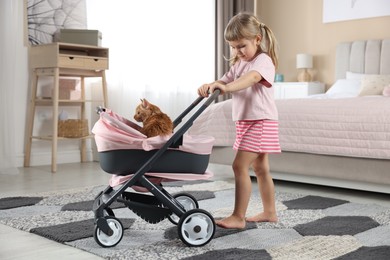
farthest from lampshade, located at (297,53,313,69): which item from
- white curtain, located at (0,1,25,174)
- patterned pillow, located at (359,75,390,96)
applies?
white curtain, located at (0,1,25,174)

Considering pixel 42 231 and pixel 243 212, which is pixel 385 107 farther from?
pixel 42 231

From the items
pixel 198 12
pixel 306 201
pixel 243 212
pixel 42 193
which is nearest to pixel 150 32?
pixel 198 12

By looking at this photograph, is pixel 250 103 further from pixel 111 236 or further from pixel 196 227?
pixel 111 236

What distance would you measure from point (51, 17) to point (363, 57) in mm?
3200

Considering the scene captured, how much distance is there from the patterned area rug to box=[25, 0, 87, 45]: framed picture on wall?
1.99 m

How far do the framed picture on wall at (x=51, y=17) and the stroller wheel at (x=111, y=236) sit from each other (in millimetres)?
3038

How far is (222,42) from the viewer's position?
6.03 metres

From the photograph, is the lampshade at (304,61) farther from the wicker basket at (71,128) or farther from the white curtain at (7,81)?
the white curtain at (7,81)

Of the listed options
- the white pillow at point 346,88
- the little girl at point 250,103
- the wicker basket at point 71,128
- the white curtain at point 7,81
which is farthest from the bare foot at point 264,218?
the white pillow at point 346,88

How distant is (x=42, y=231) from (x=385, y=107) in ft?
6.69

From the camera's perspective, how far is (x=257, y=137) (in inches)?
94.4

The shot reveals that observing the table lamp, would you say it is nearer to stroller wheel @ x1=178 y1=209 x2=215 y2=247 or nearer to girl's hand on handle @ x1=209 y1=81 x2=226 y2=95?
girl's hand on handle @ x1=209 y1=81 x2=226 y2=95

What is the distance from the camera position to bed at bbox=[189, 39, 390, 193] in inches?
123

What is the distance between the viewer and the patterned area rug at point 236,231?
1984mm
